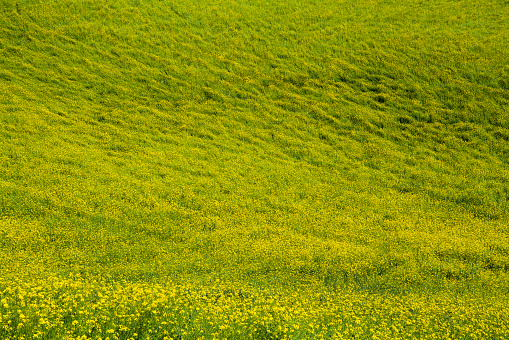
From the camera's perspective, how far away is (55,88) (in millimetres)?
32000

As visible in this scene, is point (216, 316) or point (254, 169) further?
point (254, 169)

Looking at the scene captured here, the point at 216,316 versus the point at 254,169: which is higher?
the point at 216,316

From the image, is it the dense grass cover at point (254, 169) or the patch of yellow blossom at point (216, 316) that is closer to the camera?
the patch of yellow blossom at point (216, 316)

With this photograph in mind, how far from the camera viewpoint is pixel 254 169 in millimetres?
26344

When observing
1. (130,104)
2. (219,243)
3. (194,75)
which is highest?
(194,75)

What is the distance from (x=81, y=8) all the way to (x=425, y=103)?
101 ft

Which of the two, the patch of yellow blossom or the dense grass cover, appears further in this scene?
the dense grass cover

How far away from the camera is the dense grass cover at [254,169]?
37.8 ft

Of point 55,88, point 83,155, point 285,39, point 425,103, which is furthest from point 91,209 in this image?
point 285,39

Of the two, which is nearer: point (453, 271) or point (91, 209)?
point (453, 271)

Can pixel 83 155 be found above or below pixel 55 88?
below

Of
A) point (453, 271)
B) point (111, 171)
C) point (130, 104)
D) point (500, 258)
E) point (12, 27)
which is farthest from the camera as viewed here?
point (12, 27)

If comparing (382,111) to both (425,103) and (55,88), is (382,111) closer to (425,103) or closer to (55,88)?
(425,103)

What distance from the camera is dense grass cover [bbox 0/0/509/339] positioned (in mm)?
11508
